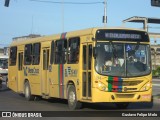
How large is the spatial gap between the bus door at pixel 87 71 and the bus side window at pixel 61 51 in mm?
1807

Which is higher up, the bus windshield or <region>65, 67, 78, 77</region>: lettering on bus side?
the bus windshield

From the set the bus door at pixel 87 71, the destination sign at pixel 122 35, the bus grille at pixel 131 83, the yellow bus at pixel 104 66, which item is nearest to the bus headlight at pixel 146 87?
the yellow bus at pixel 104 66

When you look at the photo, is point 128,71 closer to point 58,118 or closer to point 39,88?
point 58,118

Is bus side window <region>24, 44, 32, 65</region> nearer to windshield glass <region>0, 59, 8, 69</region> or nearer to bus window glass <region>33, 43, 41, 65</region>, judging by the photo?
bus window glass <region>33, 43, 41, 65</region>

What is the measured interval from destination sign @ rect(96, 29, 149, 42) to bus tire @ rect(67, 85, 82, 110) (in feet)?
7.95

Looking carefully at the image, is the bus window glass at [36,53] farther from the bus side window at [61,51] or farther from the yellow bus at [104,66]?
the yellow bus at [104,66]

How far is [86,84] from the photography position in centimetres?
1611

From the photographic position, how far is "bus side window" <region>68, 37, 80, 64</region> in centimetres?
1689

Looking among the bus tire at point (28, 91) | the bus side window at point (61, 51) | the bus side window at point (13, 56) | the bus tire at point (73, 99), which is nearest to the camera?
the bus tire at point (73, 99)

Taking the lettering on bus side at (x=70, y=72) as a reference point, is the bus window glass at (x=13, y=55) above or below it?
above

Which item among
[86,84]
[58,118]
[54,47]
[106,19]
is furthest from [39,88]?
[106,19]

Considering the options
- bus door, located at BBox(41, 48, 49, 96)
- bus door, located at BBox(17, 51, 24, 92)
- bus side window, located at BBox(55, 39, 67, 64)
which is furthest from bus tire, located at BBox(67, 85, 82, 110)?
bus door, located at BBox(17, 51, 24, 92)

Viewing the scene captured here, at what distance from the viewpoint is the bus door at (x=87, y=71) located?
52.3 ft

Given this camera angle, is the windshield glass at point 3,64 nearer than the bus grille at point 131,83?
No
